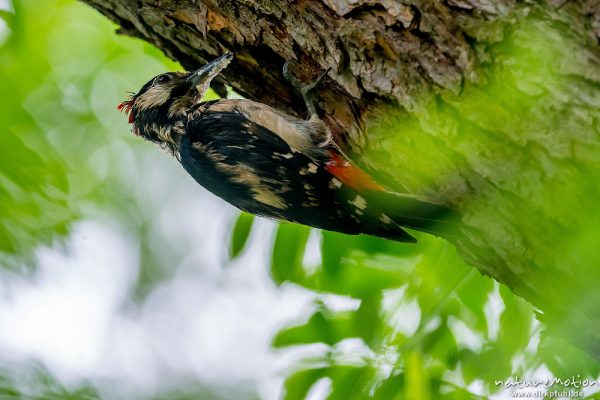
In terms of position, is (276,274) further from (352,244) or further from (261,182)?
(261,182)

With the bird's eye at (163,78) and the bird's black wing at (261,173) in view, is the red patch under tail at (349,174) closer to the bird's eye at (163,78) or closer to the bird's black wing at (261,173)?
the bird's black wing at (261,173)

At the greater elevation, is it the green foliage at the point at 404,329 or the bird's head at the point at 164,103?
the bird's head at the point at 164,103

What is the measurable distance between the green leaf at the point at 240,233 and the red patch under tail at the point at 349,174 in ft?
1.59

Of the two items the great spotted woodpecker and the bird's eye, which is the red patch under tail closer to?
the great spotted woodpecker

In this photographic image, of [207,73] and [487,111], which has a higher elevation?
[207,73]

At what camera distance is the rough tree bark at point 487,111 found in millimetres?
2035

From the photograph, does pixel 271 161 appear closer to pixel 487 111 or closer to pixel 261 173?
pixel 261 173

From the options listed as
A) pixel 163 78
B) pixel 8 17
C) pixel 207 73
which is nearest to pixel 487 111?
pixel 207 73

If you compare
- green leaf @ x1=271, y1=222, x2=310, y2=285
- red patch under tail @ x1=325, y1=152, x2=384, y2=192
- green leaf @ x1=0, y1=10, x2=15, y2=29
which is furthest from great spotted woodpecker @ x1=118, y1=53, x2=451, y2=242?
green leaf @ x1=0, y1=10, x2=15, y2=29

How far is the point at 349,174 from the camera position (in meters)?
3.25

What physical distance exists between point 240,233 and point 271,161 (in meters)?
0.57

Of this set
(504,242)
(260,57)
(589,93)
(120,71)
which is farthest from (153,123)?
(589,93)

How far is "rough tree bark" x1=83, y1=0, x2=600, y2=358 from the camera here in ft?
6.68

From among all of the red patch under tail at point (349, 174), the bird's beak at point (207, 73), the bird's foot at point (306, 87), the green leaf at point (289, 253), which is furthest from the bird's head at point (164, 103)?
the green leaf at point (289, 253)
